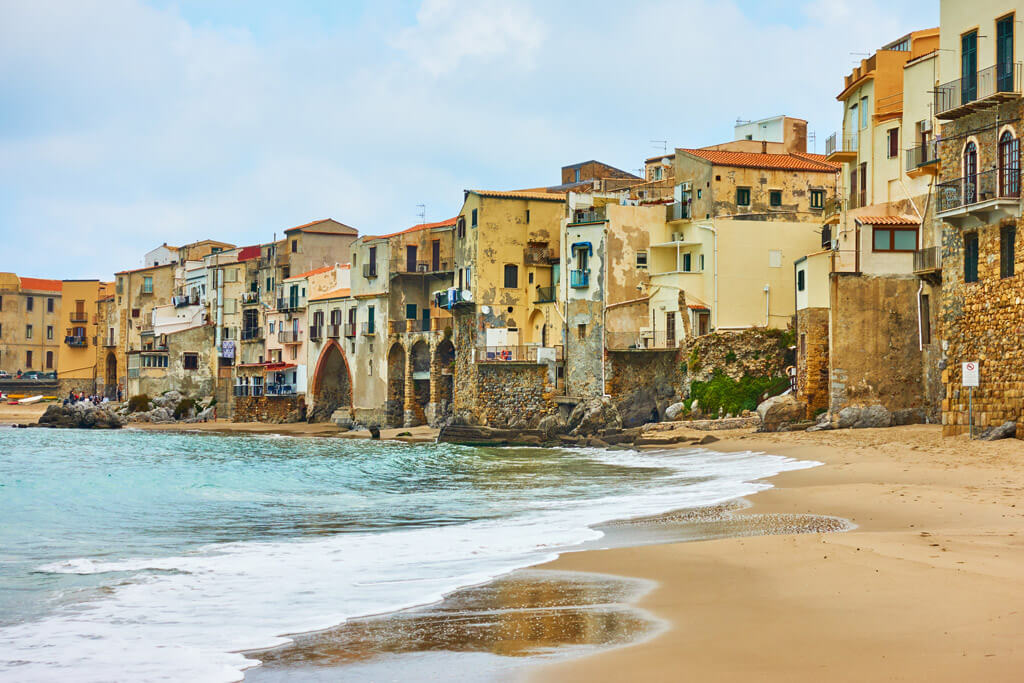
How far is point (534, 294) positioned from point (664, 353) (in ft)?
35.3

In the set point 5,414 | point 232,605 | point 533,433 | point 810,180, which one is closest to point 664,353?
point 533,433

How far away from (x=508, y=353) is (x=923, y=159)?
23.5 meters

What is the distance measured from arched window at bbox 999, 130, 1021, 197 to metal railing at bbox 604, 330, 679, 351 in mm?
21834

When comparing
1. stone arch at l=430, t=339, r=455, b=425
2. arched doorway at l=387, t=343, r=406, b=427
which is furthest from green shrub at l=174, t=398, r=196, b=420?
stone arch at l=430, t=339, r=455, b=425

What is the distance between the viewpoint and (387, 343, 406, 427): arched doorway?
63531mm

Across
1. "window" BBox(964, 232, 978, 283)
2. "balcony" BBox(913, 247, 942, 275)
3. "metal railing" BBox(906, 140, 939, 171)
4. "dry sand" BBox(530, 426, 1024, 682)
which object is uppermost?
"metal railing" BBox(906, 140, 939, 171)

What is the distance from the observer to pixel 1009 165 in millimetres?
25844

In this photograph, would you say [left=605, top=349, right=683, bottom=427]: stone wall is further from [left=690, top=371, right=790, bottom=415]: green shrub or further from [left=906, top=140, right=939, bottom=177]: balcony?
[left=906, top=140, right=939, bottom=177]: balcony

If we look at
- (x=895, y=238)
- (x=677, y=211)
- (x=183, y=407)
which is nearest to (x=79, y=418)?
(x=183, y=407)

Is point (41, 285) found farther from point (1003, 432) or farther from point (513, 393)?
point (1003, 432)

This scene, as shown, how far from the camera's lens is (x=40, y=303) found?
10750cm

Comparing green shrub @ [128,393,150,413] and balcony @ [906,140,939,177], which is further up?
balcony @ [906,140,939,177]

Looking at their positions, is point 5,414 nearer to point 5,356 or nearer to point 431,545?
point 5,356

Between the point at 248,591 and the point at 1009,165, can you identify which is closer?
the point at 248,591
